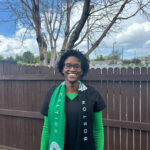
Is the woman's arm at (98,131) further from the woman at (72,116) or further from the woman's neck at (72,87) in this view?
the woman's neck at (72,87)

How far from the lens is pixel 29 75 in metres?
3.35

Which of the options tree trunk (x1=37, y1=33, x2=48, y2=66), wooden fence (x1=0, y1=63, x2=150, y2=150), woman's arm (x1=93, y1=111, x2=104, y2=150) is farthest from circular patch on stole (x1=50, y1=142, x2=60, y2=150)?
tree trunk (x1=37, y1=33, x2=48, y2=66)

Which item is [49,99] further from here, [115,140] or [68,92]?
[115,140]

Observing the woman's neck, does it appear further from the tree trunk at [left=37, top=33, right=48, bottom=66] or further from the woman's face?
the tree trunk at [left=37, top=33, right=48, bottom=66]

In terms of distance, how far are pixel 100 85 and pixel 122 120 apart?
782mm

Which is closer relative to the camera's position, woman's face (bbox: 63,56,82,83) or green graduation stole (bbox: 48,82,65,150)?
green graduation stole (bbox: 48,82,65,150)

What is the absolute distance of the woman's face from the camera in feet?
5.20

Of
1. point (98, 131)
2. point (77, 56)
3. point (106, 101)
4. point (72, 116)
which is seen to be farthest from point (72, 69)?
point (106, 101)

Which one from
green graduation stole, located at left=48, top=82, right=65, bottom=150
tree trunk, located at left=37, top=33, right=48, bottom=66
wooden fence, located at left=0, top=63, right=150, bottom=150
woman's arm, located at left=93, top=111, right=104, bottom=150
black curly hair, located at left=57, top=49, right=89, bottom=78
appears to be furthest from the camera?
tree trunk, located at left=37, top=33, right=48, bottom=66

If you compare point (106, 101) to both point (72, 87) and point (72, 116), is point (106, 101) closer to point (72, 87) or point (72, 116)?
point (72, 87)

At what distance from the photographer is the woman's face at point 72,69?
158cm

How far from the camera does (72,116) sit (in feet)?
4.63

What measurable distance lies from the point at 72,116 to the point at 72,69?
19.3 inches

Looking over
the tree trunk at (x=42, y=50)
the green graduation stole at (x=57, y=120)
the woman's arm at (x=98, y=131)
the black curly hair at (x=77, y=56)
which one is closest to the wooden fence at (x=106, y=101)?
the black curly hair at (x=77, y=56)
